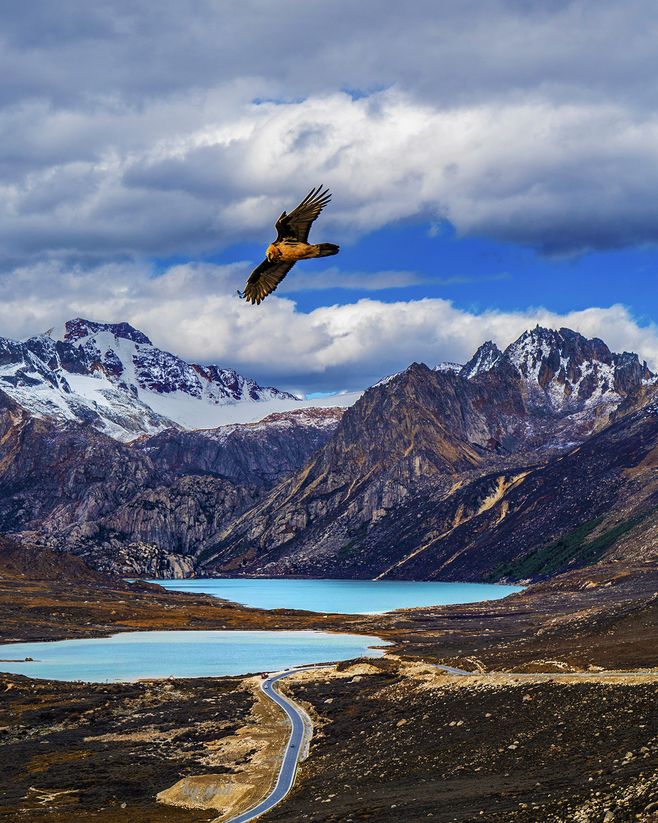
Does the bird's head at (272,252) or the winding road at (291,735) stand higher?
the bird's head at (272,252)

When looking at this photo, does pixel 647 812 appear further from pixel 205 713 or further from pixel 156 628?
pixel 156 628

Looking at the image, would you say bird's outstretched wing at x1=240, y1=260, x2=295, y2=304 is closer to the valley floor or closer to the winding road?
the valley floor

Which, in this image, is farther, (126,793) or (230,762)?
(230,762)

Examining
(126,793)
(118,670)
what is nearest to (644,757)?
(126,793)

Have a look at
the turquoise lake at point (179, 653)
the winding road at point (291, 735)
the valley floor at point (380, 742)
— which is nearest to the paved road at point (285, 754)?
the winding road at point (291, 735)

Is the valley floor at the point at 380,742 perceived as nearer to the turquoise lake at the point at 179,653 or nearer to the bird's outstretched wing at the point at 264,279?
the turquoise lake at the point at 179,653

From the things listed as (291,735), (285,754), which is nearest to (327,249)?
(285,754)

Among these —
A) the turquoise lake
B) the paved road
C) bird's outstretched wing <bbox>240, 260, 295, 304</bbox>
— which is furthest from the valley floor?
bird's outstretched wing <bbox>240, 260, 295, 304</bbox>

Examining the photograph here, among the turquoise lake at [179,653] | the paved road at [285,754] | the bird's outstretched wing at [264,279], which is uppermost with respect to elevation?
the bird's outstretched wing at [264,279]
